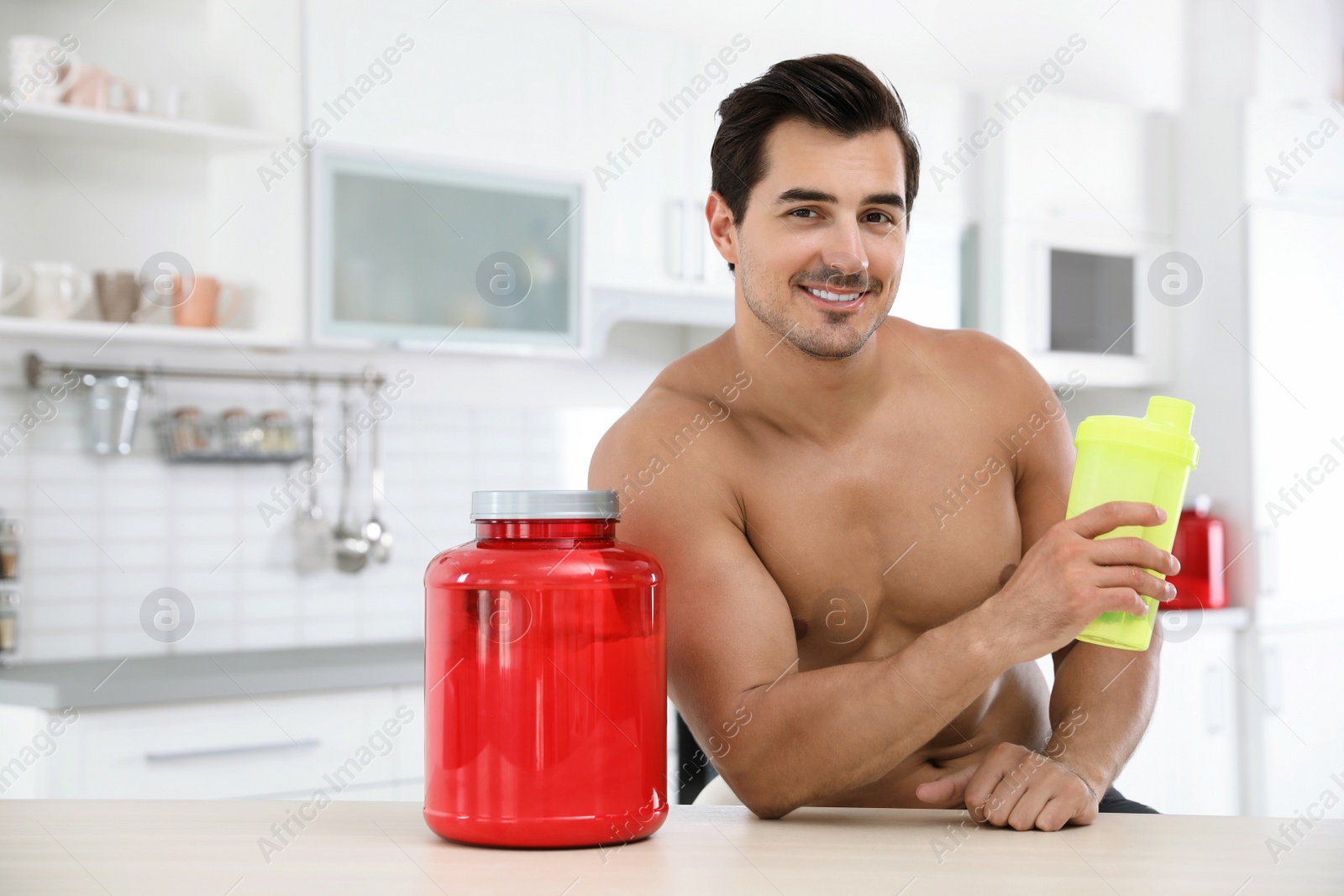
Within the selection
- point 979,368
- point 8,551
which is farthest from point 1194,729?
point 8,551

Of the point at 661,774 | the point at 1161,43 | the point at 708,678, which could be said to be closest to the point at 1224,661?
the point at 1161,43

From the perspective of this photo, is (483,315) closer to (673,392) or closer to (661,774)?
(673,392)

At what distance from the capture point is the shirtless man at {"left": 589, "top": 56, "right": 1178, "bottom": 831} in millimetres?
832

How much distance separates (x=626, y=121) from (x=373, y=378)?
0.79 m

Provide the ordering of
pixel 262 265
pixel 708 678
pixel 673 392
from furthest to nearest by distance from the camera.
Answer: pixel 262 265
pixel 673 392
pixel 708 678

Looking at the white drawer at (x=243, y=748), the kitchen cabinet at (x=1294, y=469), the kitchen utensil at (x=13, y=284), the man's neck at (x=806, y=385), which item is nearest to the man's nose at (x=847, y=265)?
the man's neck at (x=806, y=385)

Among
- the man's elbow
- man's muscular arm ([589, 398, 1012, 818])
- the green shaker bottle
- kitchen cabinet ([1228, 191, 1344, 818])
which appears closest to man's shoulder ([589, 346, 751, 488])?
man's muscular arm ([589, 398, 1012, 818])

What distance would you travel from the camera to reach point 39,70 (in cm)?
204

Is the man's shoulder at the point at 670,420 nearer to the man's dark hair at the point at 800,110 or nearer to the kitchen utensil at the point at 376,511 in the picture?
the man's dark hair at the point at 800,110

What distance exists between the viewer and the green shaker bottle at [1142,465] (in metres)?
0.67

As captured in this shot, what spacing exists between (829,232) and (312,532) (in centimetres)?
171

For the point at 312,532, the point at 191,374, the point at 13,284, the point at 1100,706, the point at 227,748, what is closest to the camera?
the point at 1100,706

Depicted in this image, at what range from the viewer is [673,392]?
1173 millimetres

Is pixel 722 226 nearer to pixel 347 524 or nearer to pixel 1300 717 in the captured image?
pixel 347 524
